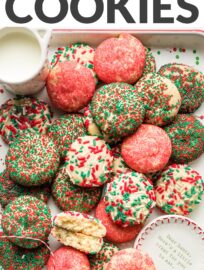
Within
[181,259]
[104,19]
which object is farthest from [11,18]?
[181,259]

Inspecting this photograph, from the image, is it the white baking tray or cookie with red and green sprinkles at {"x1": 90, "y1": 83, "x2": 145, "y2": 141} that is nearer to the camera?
cookie with red and green sprinkles at {"x1": 90, "y1": 83, "x2": 145, "y2": 141}

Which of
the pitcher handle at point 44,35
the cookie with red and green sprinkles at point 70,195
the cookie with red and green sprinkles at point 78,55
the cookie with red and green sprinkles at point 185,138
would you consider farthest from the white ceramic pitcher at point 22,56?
the cookie with red and green sprinkles at point 185,138

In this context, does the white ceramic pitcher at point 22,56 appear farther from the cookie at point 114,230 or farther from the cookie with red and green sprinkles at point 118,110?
the cookie at point 114,230

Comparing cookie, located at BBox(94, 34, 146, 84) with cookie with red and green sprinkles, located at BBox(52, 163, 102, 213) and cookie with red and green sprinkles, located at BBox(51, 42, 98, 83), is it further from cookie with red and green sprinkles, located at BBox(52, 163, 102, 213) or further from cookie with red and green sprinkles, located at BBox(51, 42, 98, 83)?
cookie with red and green sprinkles, located at BBox(52, 163, 102, 213)

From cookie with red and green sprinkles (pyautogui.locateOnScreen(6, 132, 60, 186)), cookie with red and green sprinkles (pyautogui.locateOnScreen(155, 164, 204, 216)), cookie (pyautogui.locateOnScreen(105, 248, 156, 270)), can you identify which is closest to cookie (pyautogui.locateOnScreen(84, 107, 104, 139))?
cookie with red and green sprinkles (pyautogui.locateOnScreen(6, 132, 60, 186))

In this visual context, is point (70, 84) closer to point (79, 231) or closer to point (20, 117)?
point (20, 117)

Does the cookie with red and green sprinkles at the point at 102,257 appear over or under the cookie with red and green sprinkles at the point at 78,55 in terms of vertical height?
under
